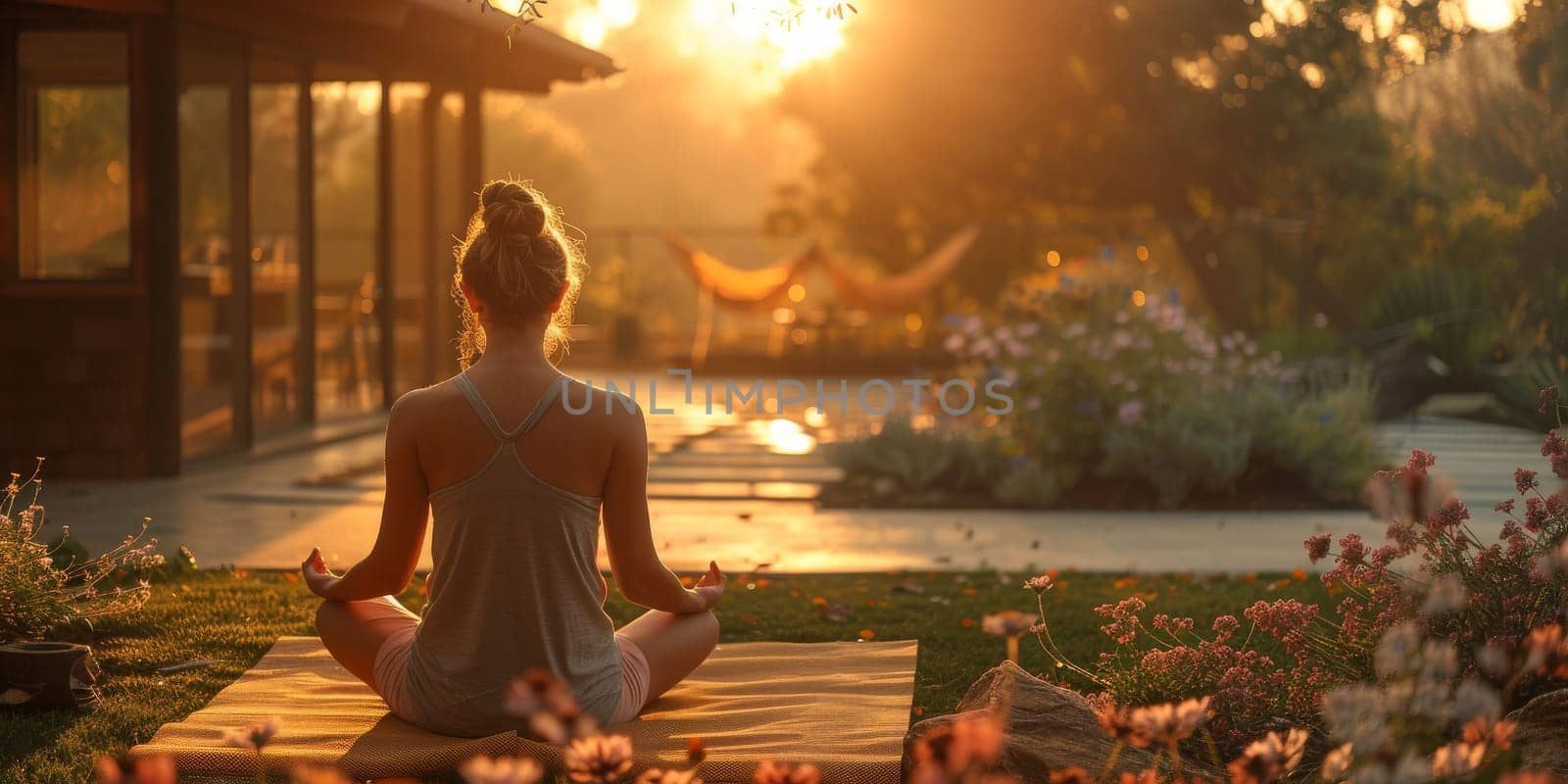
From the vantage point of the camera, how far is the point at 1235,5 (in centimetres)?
1486

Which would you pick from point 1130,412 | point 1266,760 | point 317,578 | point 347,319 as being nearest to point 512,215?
point 317,578

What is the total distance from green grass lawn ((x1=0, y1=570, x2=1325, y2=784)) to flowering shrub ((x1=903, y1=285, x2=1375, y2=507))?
63.5 inches

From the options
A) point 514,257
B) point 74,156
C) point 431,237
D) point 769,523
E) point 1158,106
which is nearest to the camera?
point 514,257

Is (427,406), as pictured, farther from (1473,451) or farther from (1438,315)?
(1438,315)

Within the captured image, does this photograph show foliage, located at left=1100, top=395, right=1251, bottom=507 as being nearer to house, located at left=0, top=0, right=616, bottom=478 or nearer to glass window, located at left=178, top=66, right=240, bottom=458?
house, located at left=0, top=0, right=616, bottom=478

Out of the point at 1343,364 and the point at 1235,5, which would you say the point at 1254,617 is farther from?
the point at 1235,5

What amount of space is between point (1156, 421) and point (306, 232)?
4.59 m

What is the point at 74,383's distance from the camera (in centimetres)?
730

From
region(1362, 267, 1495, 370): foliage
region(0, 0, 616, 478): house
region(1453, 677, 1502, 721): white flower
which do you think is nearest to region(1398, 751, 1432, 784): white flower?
region(1453, 677, 1502, 721): white flower

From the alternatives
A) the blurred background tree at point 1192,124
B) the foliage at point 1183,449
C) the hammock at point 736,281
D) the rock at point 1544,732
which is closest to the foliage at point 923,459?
the foliage at point 1183,449

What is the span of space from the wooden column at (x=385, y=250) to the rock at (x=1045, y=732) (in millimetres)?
7485

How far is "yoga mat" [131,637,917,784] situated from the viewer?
9.90 ft

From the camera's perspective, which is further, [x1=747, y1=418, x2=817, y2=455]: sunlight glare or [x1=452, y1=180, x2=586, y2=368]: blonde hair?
[x1=747, y1=418, x2=817, y2=455]: sunlight glare

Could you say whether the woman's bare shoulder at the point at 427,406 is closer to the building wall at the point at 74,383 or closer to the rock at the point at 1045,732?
the rock at the point at 1045,732
